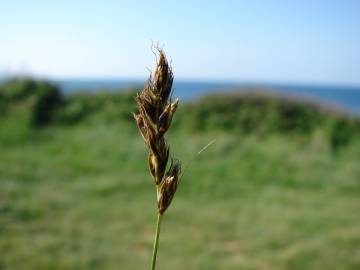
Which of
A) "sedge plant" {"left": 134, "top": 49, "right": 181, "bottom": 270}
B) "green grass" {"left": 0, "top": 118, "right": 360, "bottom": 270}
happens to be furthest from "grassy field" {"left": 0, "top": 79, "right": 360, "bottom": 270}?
"sedge plant" {"left": 134, "top": 49, "right": 181, "bottom": 270}

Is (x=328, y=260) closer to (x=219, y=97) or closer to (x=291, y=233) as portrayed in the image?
(x=291, y=233)

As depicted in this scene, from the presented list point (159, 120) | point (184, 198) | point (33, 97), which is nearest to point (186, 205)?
point (184, 198)

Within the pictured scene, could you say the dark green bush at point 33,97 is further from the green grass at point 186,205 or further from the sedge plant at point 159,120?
the sedge plant at point 159,120

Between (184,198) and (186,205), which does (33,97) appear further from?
(186,205)

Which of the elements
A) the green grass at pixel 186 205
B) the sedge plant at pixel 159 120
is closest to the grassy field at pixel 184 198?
the green grass at pixel 186 205

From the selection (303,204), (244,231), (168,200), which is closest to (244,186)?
(303,204)

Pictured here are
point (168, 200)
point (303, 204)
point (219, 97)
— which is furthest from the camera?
point (219, 97)
